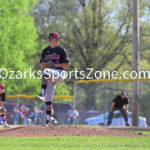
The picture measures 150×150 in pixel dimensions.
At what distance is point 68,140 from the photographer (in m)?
8.51

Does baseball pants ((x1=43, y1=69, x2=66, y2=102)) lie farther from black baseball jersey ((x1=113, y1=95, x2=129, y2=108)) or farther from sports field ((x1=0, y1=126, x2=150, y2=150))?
black baseball jersey ((x1=113, y1=95, x2=129, y2=108))

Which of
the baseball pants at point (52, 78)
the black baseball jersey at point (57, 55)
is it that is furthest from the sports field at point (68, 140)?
the black baseball jersey at point (57, 55)

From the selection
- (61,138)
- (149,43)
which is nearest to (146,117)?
(61,138)

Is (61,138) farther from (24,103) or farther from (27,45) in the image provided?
(27,45)

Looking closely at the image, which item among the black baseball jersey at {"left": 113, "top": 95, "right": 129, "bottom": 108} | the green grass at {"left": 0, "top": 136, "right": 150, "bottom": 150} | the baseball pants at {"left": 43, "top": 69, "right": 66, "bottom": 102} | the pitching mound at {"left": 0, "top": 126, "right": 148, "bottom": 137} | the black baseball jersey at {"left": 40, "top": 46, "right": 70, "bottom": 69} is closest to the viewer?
the green grass at {"left": 0, "top": 136, "right": 150, "bottom": 150}

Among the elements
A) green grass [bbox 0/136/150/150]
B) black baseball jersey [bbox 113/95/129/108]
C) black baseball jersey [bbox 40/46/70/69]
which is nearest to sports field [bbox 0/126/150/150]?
green grass [bbox 0/136/150/150]

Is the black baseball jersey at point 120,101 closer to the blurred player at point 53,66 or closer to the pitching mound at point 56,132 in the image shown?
the pitching mound at point 56,132

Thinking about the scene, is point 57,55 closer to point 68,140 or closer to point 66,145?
point 68,140

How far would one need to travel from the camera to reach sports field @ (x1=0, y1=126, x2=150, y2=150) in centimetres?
729

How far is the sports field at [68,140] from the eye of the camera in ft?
23.9

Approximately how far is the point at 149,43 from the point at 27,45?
1241 cm

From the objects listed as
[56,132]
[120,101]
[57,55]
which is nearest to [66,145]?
[56,132]

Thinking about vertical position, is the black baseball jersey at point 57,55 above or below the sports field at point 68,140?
above

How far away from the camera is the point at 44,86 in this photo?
1038 cm
